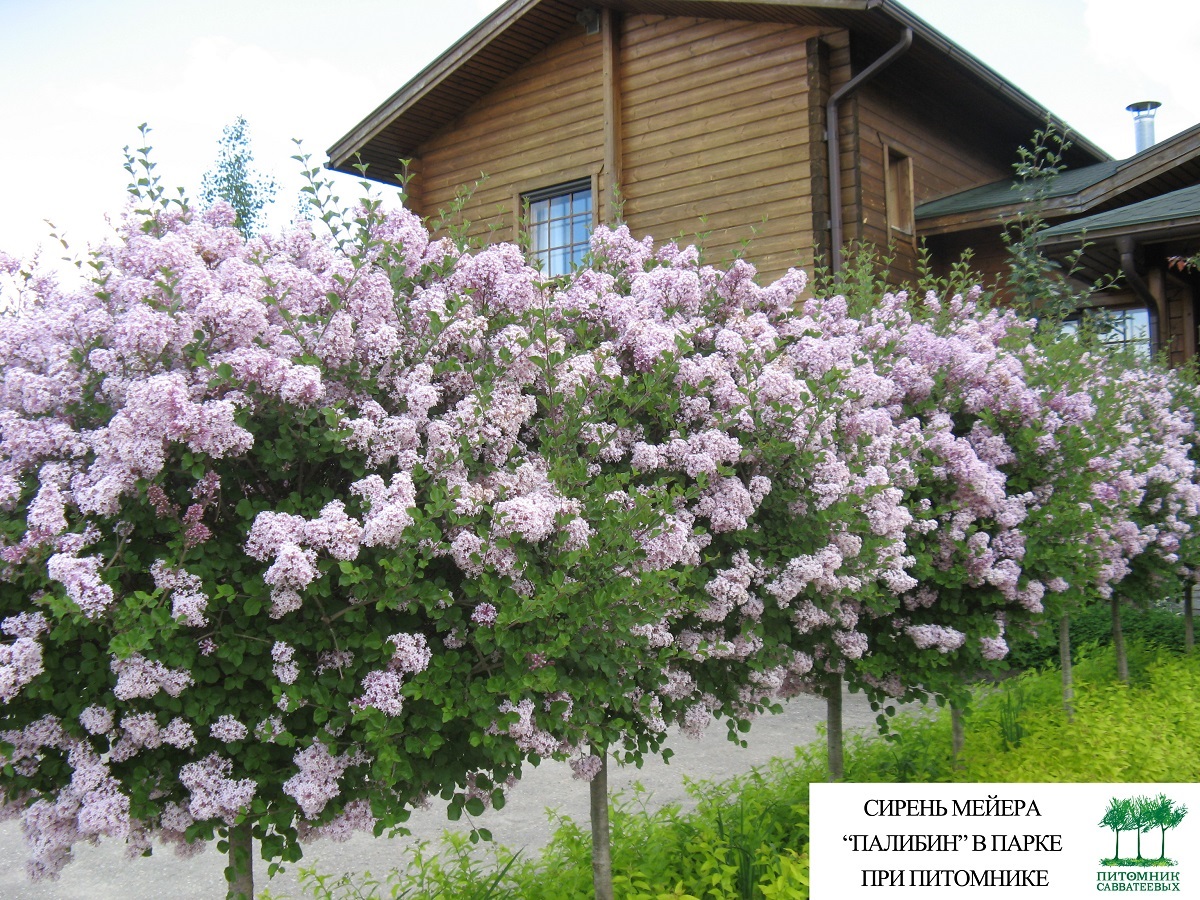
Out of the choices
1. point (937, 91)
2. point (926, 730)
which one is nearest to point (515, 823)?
point (926, 730)

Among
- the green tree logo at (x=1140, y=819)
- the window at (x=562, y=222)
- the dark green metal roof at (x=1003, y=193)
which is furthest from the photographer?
the window at (x=562, y=222)

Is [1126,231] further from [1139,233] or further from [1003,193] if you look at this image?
[1003,193]

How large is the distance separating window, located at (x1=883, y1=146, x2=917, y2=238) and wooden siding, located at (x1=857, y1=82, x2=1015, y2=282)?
123 millimetres

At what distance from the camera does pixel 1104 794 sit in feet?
12.0

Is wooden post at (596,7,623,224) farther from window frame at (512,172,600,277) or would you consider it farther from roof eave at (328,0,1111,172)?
roof eave at (328,0,1111,172)

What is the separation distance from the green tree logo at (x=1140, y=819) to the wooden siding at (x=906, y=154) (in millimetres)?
7874

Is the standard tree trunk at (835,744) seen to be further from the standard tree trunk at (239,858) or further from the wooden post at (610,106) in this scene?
the wooden post at (610,106)

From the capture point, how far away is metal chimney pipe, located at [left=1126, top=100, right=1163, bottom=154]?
1817cm

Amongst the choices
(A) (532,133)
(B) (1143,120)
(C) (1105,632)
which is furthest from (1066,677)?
(B) (1143,120)

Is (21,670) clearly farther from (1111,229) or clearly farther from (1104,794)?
(1111,229)

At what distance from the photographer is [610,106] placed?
13.0 meters

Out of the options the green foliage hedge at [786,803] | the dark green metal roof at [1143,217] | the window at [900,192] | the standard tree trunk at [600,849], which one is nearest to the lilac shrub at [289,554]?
the standard tree trunk at [600,849]

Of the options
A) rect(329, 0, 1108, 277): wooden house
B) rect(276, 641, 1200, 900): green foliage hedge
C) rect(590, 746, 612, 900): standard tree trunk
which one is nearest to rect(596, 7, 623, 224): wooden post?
rect(329, 0, 1108, 277): wooden house

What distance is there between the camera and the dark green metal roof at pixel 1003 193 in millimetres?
12531
